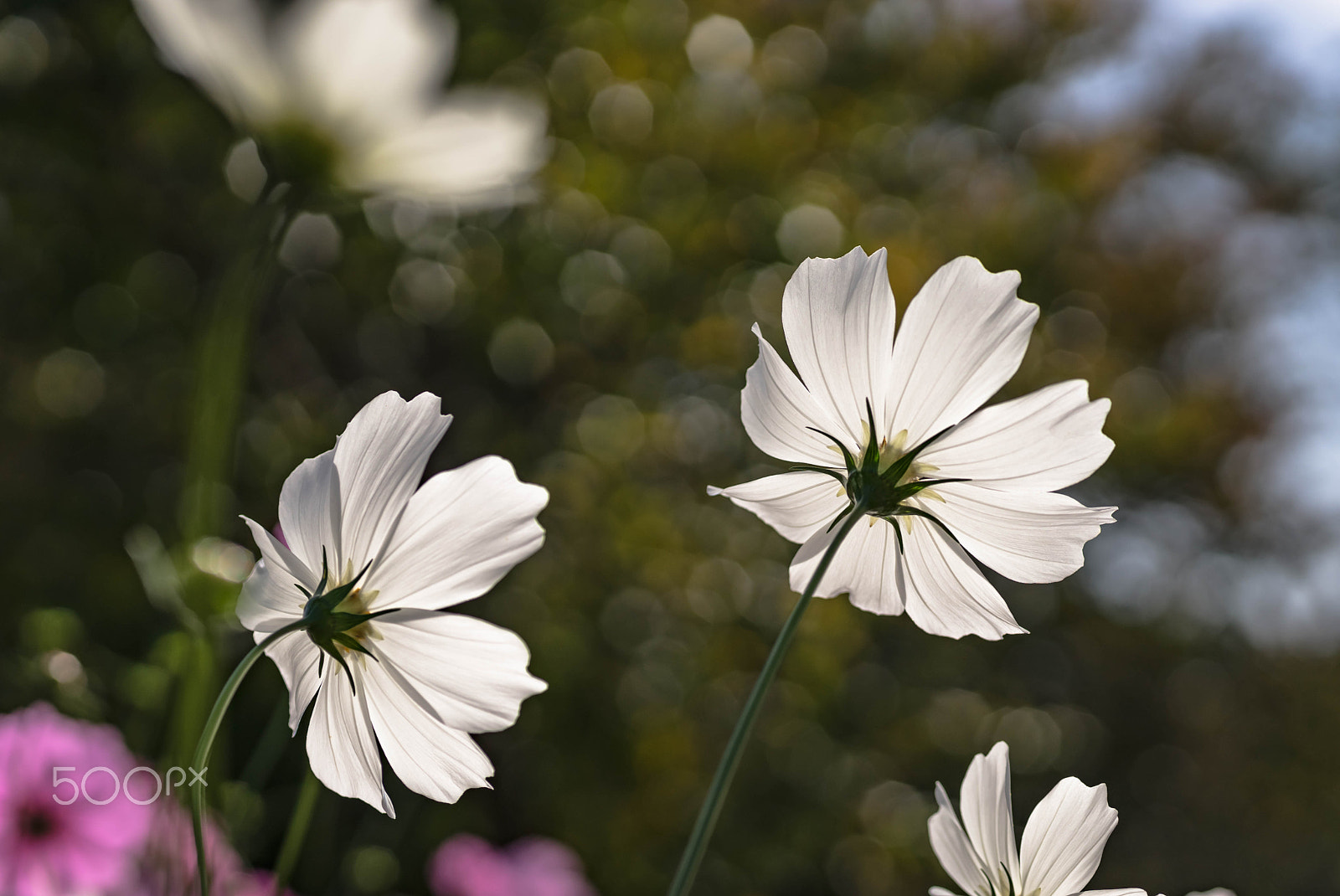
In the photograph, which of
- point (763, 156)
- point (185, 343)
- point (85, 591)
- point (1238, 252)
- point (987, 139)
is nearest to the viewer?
point (85, 591)

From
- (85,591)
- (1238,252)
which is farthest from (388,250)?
(1238,252)

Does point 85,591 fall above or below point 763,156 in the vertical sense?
below

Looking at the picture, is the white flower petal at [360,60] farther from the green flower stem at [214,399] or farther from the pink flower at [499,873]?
the pink flower at [499,873]

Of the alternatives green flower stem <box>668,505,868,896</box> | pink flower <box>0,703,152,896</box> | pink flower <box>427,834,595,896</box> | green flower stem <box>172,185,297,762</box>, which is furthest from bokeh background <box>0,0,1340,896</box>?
green flower stem <box>668,505,868,896</box>

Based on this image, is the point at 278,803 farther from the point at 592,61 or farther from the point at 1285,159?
the point at 1285,159

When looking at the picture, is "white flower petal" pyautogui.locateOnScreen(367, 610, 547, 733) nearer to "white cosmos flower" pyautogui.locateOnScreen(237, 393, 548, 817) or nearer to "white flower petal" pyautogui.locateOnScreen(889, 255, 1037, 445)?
"white cosmos flower" pyautogui.locateOnScreen(237, 393, 548, 817)

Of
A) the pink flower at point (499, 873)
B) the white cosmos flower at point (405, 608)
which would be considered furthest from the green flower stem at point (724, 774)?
the pink flower at point (499, 873)
